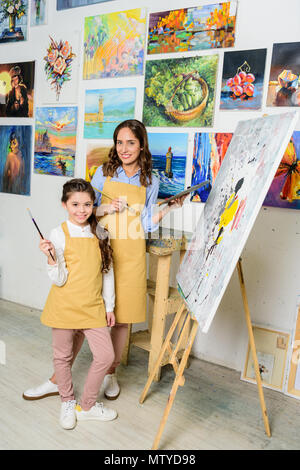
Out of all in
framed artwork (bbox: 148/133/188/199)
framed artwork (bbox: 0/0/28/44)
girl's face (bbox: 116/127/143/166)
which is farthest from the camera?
framed artwork (bbox: 0/0/28/44)

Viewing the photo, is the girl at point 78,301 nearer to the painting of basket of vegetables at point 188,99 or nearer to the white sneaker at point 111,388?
the white sneaker at point 111,388

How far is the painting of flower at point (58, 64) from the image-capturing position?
9.79 ft

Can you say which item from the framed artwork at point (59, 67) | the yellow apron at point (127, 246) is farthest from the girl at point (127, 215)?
the framed artwork at point (59, 67)

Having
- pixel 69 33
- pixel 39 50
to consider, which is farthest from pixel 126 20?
pixel 39 50

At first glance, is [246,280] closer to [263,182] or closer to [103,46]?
[263,182]

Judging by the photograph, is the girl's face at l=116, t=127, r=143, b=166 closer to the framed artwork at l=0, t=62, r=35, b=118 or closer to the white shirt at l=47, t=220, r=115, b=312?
the white shirt at l=47, t=220, r=115, b=312

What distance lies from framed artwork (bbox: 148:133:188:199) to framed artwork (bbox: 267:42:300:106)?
56 centimetres

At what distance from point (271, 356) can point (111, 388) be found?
86 cm

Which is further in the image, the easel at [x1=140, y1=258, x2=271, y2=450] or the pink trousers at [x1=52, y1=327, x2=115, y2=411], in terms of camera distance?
the pink trousers at [x1=52, y1=327, x2=115, y2=411]

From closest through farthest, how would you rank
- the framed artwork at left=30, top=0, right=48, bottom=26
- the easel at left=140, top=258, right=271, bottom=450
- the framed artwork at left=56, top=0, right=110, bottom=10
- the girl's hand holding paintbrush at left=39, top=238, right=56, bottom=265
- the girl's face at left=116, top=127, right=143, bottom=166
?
the easel at left=140, top=258, right=271, bottom=450
the girl's hand holding paintbrush at left=39, top=238, right=56, bottom=265
the girl's face at left=116, top=127, right=143, bottom=166
the framed artwork at left=56, top=0, right=110, bottom=10
the framed artwork at left=30, top=0, right=48, bottom=26

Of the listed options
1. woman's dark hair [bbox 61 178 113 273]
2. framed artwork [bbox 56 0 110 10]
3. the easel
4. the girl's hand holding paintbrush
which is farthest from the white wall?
the girl's hand holding paintbrush

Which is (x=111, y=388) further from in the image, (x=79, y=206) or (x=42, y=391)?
(x=79, y=206)

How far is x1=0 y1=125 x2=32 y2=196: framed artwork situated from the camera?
3287mm

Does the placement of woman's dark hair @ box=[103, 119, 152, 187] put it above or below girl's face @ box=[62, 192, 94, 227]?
above
